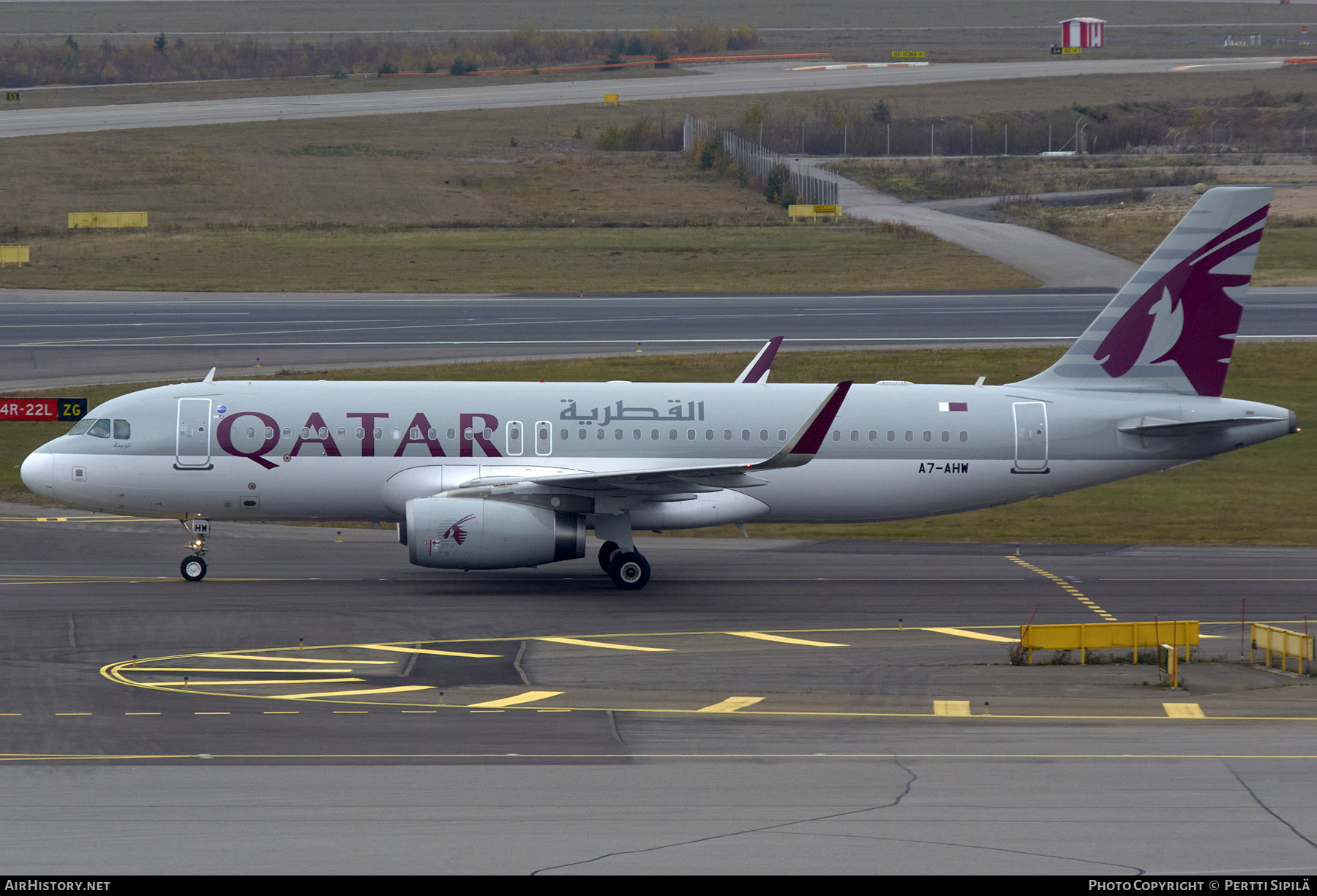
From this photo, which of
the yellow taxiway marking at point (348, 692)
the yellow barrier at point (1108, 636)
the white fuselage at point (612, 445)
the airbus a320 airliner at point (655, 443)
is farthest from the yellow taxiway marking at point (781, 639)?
the yellow taxiway marking at point (348, 692)

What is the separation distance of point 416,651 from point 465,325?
45.3 m

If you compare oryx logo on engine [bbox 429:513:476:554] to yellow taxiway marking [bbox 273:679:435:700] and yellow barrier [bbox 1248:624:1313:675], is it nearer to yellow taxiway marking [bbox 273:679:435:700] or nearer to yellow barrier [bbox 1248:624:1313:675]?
yellow taxiway marking [bbox 273:679:435:700]

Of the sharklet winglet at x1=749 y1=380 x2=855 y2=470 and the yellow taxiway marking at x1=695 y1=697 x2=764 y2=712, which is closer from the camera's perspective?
the yellow taxiway marking at x1=695 y1=697 x2=764 y2=712

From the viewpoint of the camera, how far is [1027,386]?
120 ft

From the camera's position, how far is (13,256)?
92562mm

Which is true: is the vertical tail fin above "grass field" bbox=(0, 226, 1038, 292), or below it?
below

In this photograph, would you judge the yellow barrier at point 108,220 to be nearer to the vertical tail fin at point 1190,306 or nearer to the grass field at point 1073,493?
the grass field at point 1073,493

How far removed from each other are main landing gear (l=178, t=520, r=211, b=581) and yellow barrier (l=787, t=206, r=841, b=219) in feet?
258

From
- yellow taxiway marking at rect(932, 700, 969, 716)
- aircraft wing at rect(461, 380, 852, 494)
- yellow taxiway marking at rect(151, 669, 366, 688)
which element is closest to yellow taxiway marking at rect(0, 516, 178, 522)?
aircraft wing at rect(461, 380, 852, 494)

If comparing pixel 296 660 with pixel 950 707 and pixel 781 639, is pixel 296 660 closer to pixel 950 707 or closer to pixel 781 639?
pixel 781 639

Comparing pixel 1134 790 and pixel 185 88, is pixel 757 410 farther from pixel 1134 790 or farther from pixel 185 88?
pixel 185 88

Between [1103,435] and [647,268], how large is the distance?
57.7 metres

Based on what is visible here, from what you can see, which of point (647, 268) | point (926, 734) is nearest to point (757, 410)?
point (926, 734)

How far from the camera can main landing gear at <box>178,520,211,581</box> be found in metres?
34.3
